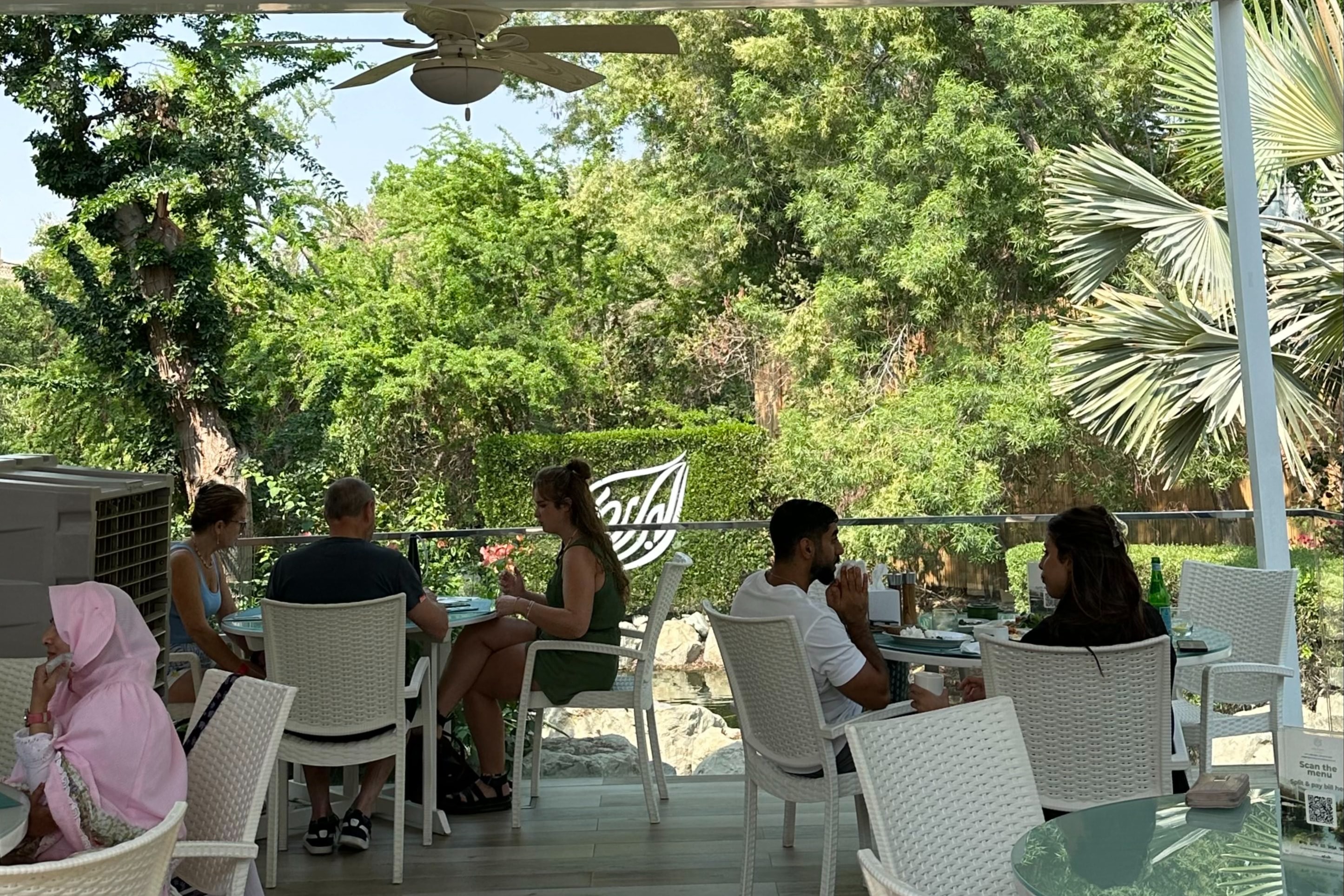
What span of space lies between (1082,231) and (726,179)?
17.7 feet

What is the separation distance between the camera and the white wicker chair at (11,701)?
2.98 metres

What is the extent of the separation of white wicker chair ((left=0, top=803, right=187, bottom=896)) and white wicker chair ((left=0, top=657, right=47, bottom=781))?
1.37 meters

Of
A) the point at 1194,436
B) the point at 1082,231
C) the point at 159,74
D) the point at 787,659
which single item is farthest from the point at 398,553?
the point at 159,74

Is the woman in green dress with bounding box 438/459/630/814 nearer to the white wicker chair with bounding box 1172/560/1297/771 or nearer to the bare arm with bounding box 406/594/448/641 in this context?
the bare arm with bounding box 406/594/448/641

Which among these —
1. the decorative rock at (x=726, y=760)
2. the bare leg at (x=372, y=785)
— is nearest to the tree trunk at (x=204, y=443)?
the decorative rock at (x=726, y=760)

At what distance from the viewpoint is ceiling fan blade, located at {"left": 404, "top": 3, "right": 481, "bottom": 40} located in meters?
4.09

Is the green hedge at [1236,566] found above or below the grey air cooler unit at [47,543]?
below

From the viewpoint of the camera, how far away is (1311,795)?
1.76 meters

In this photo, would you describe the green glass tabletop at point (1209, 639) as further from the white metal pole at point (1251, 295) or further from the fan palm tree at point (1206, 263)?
the fan palm tree at point (1206, 263)

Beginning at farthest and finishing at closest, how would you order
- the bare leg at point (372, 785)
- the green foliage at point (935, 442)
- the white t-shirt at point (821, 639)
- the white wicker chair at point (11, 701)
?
the green foliage at point (935, 442), the bare leg at point (372, 785), the white t-shirt at point (821, 639), the white wicker chair at point (11, 701)

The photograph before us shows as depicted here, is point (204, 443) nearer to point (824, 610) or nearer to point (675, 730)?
point (675, 730)

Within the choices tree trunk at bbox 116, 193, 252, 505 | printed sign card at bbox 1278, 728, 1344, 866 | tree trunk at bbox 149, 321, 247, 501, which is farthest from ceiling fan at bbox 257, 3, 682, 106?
tree trunk at bbox 149, 321, 247, 501

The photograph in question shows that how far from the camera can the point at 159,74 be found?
12.2m

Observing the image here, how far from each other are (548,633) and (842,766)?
1.58 m
